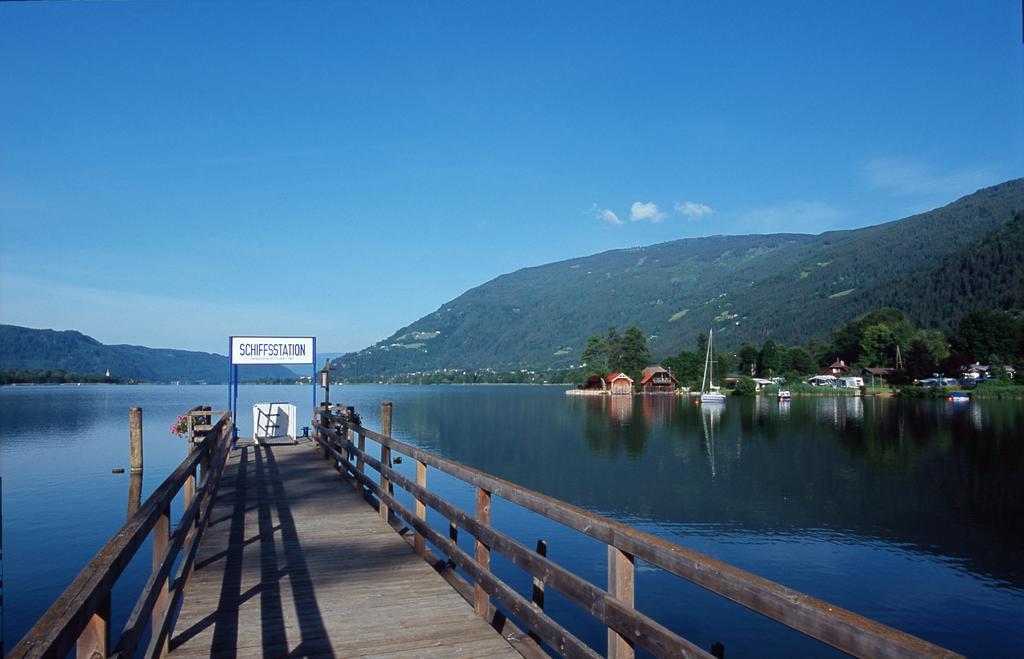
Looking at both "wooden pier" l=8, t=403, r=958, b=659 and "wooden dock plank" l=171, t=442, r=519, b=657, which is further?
"wooden dock plank" l=171, t=442, r=519, b=657

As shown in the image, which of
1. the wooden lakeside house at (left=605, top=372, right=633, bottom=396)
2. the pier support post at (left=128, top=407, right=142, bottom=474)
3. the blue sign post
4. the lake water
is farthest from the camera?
the wooden lakeside house at (left=605, top=372, right=633, bottom=396)

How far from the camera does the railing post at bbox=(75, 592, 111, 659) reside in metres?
2.86

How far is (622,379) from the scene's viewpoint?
397ft

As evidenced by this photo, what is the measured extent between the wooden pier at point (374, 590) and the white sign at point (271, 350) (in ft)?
38.2

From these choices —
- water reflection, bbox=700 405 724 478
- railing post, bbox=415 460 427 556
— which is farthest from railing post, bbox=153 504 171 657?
water reflection, bbox=700 405 724 478

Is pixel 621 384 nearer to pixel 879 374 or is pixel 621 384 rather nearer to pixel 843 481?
pixel 879 374

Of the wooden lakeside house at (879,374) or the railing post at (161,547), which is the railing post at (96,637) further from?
the wooden lakeside house at (879,374)

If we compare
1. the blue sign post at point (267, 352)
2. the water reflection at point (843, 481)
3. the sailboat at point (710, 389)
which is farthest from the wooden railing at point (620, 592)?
the sailboat at point (710, 389)

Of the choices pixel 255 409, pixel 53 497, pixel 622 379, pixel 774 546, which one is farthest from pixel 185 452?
pixel 622 379

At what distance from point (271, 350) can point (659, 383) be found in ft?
351

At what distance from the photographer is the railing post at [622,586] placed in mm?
4027

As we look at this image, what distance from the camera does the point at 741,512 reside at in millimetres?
21531

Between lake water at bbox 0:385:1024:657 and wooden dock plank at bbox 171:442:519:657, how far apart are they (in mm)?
3831

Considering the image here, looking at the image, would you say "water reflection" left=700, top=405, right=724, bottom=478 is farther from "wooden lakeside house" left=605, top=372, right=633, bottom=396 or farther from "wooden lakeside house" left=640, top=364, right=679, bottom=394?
"wooden lakeside house" left=640, top=364, right=679, bottom=394
